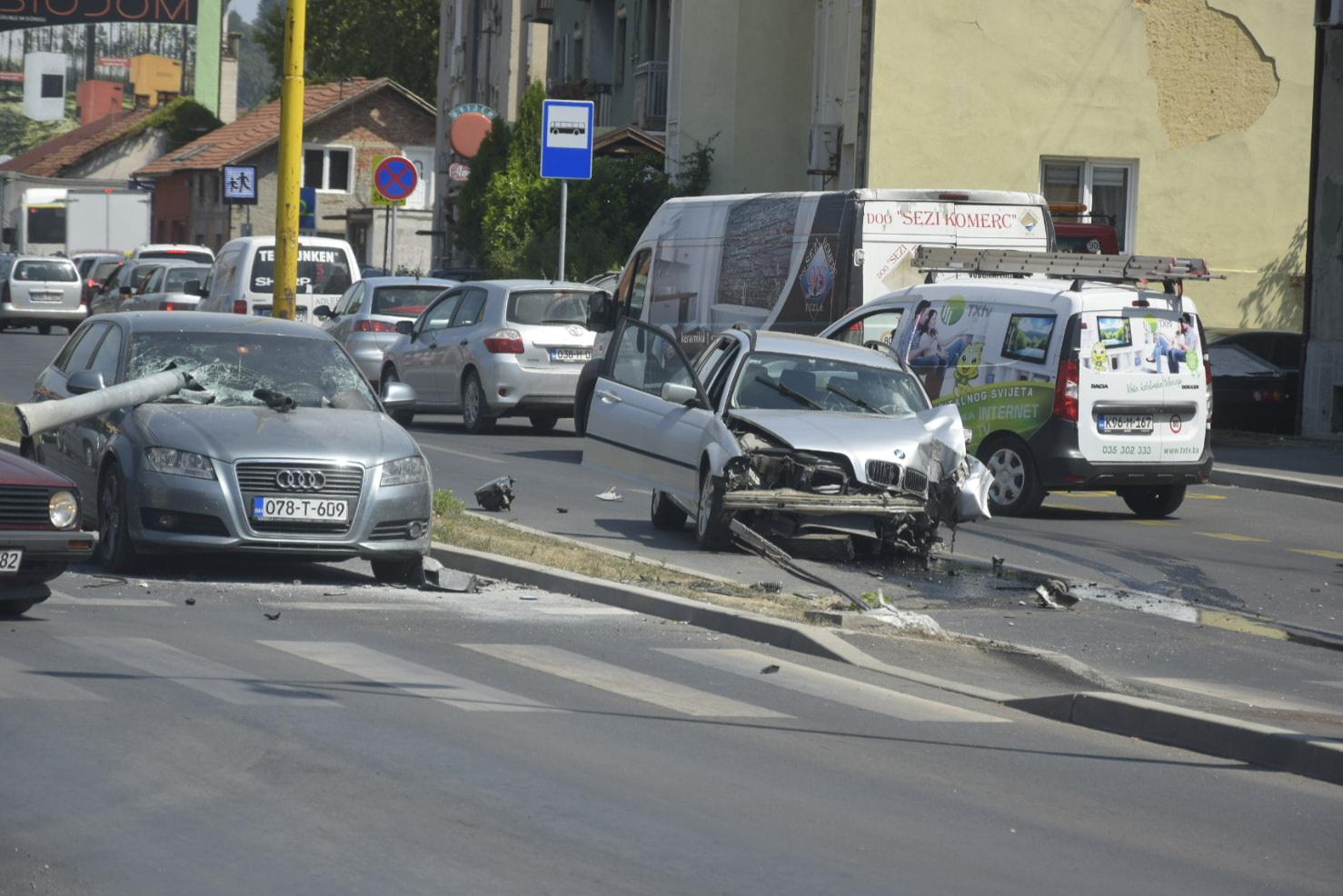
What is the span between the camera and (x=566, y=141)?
26.0 meters

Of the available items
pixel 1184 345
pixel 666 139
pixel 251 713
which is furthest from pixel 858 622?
→ pixel 666 139

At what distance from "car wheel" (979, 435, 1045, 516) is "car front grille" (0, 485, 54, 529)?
30.8ft

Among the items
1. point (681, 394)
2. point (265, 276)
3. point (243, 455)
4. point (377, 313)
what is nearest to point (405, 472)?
point (243, 455)

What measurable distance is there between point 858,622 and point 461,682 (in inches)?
109

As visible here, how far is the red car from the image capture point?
9766 mm

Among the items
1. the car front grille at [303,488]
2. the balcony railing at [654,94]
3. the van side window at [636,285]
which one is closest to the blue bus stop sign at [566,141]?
the van side window at [636,285]

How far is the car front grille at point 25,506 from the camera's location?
32.1ft

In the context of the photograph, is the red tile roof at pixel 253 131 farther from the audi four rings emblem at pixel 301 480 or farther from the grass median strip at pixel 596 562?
the audi four rings emblem at pixel 301 480

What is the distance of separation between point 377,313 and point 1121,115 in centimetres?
1612

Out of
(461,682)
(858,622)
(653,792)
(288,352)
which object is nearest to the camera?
(653,792)

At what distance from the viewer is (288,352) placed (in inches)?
514

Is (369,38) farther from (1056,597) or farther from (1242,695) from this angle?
(1242,695)

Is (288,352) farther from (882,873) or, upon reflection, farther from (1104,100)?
(1104,100)

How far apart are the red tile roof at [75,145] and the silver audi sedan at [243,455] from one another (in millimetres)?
91380
